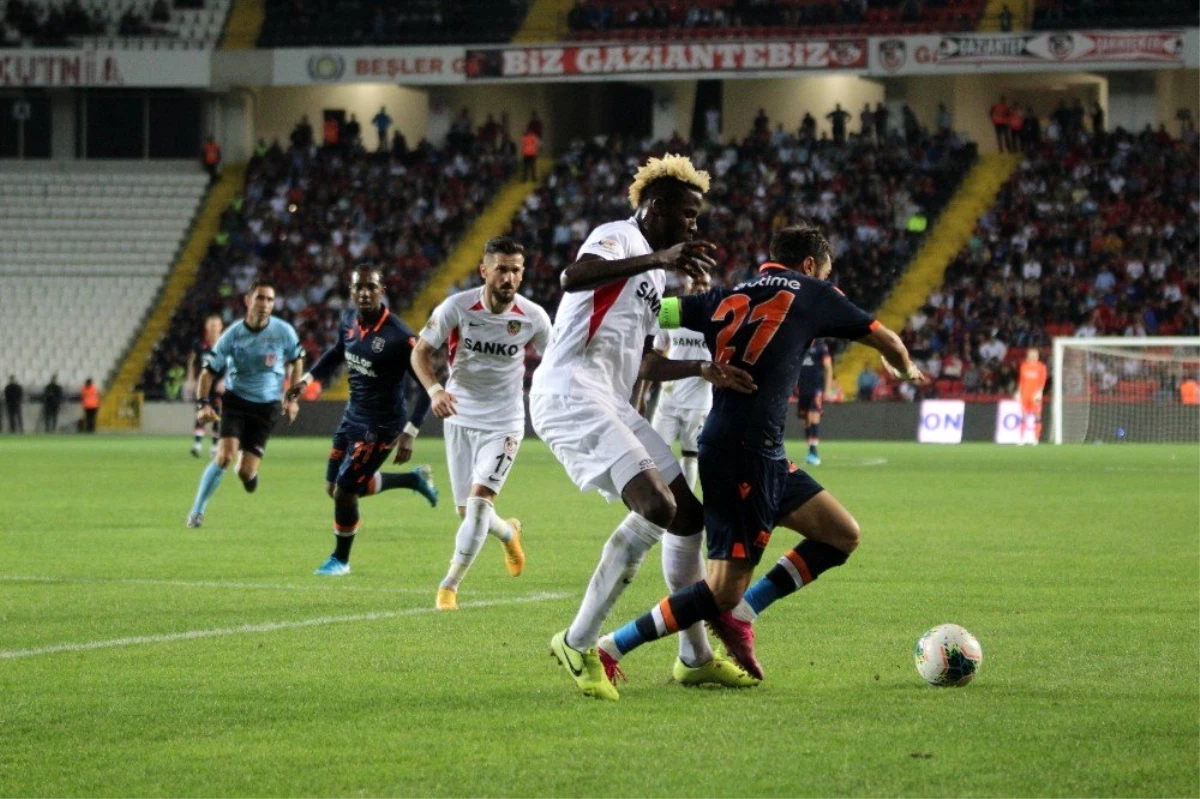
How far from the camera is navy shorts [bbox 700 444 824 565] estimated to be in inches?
321

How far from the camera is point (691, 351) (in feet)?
61.2

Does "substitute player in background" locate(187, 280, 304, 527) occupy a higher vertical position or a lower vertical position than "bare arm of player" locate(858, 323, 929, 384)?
lower

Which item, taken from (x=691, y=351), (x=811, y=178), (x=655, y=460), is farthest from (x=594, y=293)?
(x=811, y=178)

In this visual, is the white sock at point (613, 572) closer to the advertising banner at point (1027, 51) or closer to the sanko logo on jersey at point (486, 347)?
the sanko logo on jersey at point (486, 347)

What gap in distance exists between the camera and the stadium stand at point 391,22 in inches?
2133

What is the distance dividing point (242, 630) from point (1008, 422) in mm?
31359

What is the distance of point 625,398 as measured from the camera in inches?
337

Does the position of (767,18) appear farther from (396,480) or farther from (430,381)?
(430,381)

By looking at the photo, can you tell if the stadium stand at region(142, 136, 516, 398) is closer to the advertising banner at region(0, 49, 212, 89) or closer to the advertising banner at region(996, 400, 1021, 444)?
the advertising banner at region(0, 49, 212, 89)

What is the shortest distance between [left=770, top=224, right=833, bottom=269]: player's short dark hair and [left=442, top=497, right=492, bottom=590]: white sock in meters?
3.52

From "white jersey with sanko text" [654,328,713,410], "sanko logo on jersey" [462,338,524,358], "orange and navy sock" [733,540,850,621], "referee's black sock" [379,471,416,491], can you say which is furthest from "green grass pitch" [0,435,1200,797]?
"white jersey with sanko text" [654,328,713,410]

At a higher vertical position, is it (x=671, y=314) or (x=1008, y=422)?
(x=671, y=314)

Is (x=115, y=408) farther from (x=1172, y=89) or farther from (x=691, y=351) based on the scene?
(x=691, y=351)

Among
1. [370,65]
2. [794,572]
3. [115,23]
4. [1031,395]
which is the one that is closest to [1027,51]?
[1031,395]
